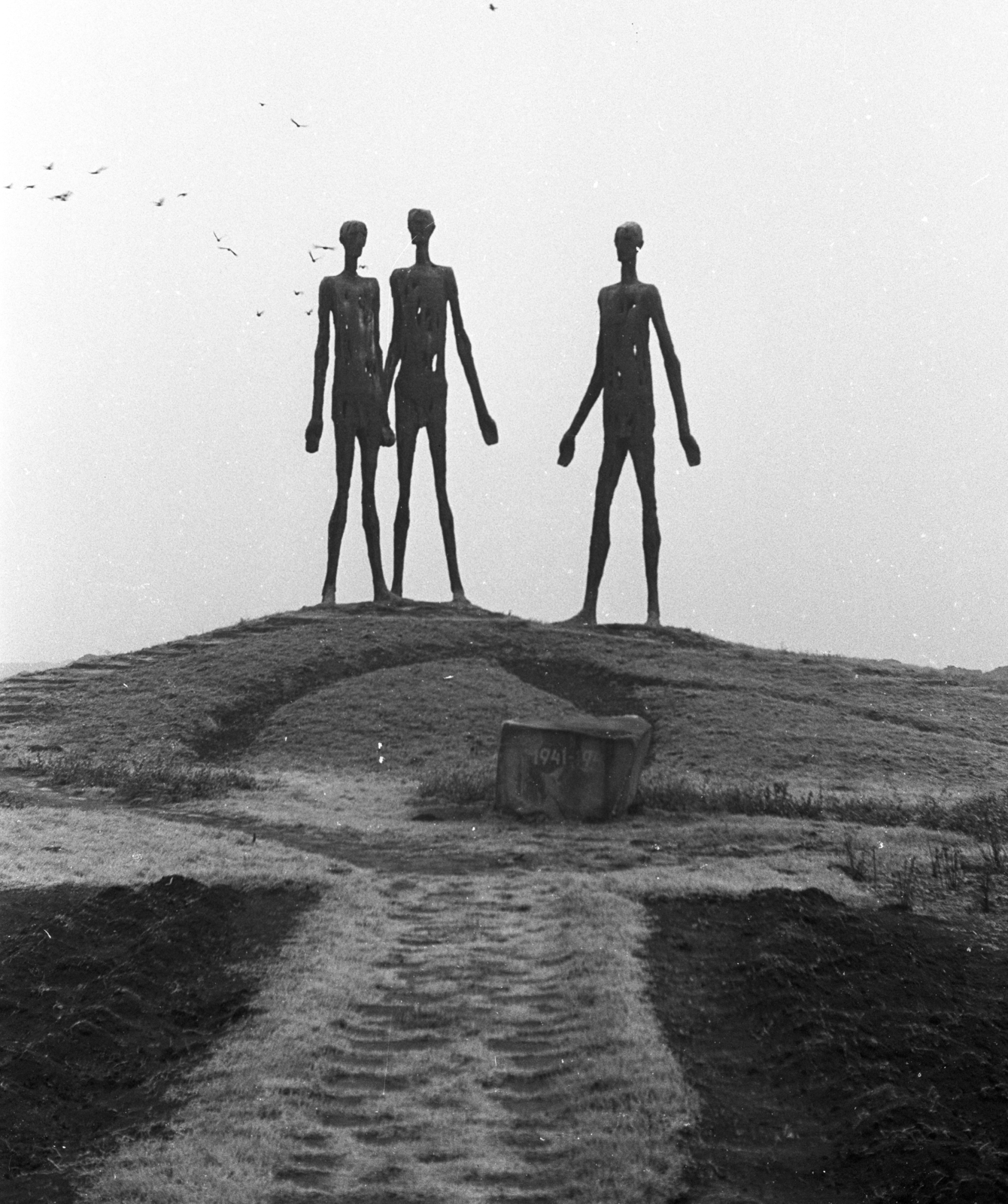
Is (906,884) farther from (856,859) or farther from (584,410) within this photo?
(584,410)

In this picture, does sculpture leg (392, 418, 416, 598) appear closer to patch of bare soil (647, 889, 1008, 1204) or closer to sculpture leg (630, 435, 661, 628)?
sculpture leg (630, 435, 661, 628)

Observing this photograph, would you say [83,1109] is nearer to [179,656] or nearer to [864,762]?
[864,762]

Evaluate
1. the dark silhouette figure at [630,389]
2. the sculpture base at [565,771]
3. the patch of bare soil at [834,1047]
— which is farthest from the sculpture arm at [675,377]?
the patch of bare soil at [834,1047]

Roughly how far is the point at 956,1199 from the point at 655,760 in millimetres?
9752

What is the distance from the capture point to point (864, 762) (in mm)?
14273

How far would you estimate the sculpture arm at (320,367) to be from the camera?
64.6 ft

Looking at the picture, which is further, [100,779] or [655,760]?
[655,760]

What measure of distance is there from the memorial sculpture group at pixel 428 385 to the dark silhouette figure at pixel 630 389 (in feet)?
0.05

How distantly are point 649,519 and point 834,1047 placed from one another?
1394cm

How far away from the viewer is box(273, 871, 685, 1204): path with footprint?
16.3 feet

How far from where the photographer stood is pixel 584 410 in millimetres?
20109

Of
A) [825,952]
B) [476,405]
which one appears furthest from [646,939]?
[476,405]

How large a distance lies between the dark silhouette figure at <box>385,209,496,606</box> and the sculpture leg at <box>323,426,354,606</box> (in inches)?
28.3

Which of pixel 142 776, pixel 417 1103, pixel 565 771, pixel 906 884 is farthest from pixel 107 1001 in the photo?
pixel 142 776
